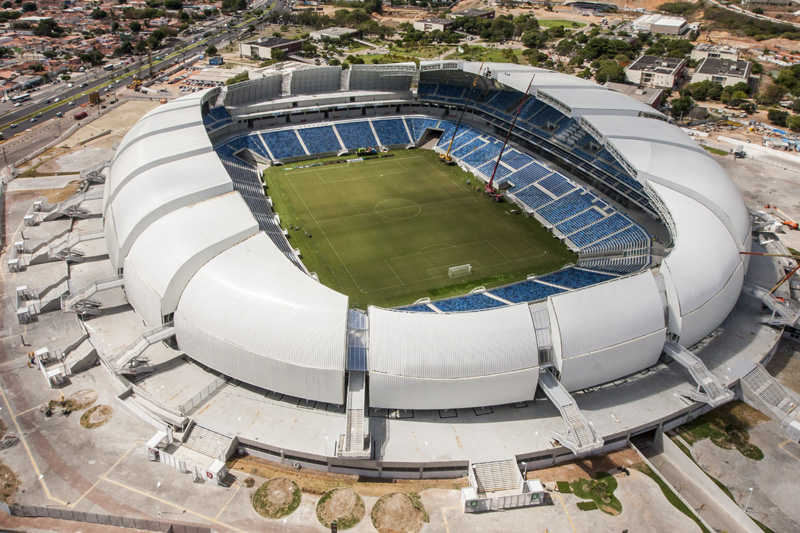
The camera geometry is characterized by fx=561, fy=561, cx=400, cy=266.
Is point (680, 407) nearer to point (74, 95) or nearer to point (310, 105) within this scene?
point (310, 105)

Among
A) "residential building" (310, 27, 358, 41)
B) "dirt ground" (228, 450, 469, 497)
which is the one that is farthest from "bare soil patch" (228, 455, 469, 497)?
"residential building" (310, 27, 358, 41)

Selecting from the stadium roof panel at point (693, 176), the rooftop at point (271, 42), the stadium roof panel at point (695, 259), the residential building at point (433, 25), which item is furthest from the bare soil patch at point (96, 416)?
the residential building at point (433, 25)

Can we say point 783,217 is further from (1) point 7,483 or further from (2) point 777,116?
(1) point 7,483

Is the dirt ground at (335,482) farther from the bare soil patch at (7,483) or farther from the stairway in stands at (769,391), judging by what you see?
the stairway in stands at (769,391)

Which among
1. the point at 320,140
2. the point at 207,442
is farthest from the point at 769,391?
the point at 320,140

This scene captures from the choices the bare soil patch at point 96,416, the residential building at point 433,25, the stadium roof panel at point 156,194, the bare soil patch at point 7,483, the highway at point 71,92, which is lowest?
the highway at point 71,92

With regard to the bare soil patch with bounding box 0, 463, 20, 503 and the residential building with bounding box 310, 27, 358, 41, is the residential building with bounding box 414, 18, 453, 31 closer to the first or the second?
the residential building with bounding box 310, 27, 358, 41

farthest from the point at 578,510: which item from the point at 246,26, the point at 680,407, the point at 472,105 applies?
the point at 246,26
